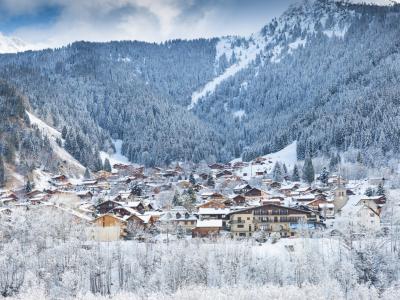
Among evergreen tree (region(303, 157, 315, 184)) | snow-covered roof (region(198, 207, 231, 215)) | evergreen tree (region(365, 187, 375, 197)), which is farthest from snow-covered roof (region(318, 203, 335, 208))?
evergreen tree (region(303, 157, 315, 184))

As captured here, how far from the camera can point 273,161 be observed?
170250mm

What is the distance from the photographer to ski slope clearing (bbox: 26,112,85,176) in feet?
519

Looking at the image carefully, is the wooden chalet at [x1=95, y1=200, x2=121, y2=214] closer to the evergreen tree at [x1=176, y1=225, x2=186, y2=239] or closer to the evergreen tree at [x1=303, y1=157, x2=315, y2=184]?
the evergreen tree at [x1=176, y1=225, x2=186, y2=239]

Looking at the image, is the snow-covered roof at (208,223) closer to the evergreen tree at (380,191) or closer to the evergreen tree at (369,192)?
the evergreen tree at (369,192)

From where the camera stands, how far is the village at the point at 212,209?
259 ft

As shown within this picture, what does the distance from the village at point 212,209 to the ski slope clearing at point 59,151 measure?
2007cm

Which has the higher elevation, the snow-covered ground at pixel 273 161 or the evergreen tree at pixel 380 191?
the snow-covered ground at pixel 273 161

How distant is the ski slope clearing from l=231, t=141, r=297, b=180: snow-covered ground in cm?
4863

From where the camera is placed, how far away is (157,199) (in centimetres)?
11425

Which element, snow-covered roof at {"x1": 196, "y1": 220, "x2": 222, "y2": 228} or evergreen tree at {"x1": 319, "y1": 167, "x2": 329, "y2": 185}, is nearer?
snow-covered roof at {"x1": 196, "y1": 220, "x2": 222, "y2": 228}

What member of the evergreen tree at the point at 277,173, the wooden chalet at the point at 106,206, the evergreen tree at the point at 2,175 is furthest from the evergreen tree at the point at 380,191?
the evergreen tree at the point at 2,175

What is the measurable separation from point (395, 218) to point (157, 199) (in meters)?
50.8

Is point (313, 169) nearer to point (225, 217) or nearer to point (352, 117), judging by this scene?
point (352, 117)

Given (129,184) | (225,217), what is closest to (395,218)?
(225,217)
